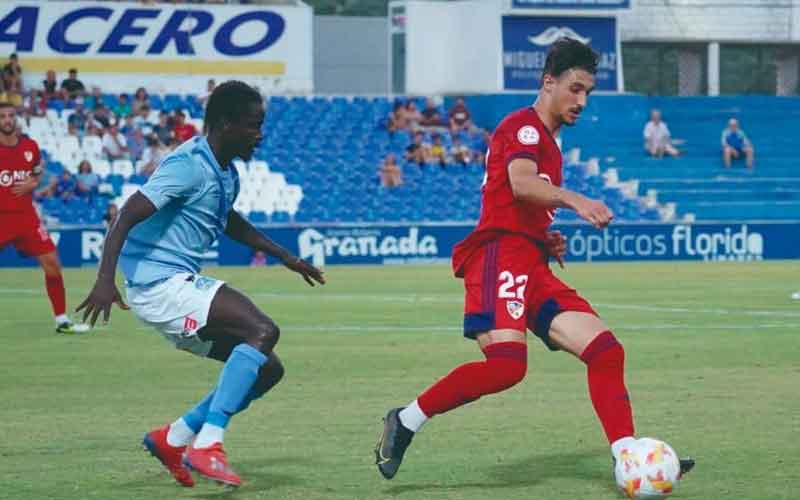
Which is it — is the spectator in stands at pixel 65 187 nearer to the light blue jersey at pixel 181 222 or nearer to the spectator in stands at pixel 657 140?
the spectator in stands at pixel 657 140

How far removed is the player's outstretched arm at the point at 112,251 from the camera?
24.8ft

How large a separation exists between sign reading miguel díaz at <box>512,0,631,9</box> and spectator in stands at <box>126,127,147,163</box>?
1164cm

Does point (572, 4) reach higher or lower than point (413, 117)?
higher

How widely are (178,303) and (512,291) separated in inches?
63.3

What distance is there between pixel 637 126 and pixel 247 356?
122ft

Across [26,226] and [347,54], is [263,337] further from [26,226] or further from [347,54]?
[347,54]

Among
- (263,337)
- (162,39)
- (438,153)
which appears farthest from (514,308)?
(162,39)

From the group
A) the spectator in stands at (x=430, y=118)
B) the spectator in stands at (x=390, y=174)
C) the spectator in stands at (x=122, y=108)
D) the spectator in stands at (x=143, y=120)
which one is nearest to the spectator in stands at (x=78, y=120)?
the spectator in stands at (x=122, y=108)

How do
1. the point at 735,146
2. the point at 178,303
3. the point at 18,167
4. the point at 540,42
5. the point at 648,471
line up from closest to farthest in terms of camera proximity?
1. the point at 648,471
2. the point at 178,303
3. the point at 18,167
4. the point at 735,146
5. the point at 540,42

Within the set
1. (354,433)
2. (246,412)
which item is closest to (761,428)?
(354,433)

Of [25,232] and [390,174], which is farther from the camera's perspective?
[390,174]

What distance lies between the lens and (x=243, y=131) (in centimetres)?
802

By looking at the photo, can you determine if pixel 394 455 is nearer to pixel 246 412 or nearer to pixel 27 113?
pixel 246 412

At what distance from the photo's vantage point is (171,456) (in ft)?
26.6
